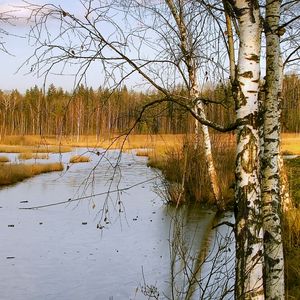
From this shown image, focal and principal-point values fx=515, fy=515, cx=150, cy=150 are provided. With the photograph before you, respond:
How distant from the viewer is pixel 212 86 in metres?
6.26

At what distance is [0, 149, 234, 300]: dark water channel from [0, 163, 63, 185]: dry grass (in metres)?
5.47

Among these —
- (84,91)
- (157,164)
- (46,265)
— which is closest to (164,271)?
(46,265)

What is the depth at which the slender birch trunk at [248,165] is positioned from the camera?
3166 millimetres

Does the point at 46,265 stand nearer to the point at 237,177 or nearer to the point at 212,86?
the point at 212,86

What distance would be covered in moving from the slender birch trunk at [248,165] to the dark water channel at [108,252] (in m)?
0.46

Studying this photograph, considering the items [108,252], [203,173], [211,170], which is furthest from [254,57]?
[203,173]

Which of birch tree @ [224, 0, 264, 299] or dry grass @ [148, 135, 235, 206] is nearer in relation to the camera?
birch tree @ [224, 0, 264, 299]

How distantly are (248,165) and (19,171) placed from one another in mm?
18727

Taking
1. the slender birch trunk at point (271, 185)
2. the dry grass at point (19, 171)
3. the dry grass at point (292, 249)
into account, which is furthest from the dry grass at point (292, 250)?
Result: the dry grass at point (19, 171)

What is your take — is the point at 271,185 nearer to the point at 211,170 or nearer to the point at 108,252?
the point at 108,252

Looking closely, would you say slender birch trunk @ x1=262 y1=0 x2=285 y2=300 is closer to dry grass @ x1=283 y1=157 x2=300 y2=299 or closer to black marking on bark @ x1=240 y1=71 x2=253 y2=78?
black marking on bark @ x1=240 y1=71 x2=253 y2=78

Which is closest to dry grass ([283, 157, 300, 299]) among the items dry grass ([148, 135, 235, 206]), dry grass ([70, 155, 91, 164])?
dry grass ([70, 155, 91, 164])

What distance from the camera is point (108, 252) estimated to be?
27.4ft

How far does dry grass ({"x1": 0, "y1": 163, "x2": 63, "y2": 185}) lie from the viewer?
19188 millimetres
